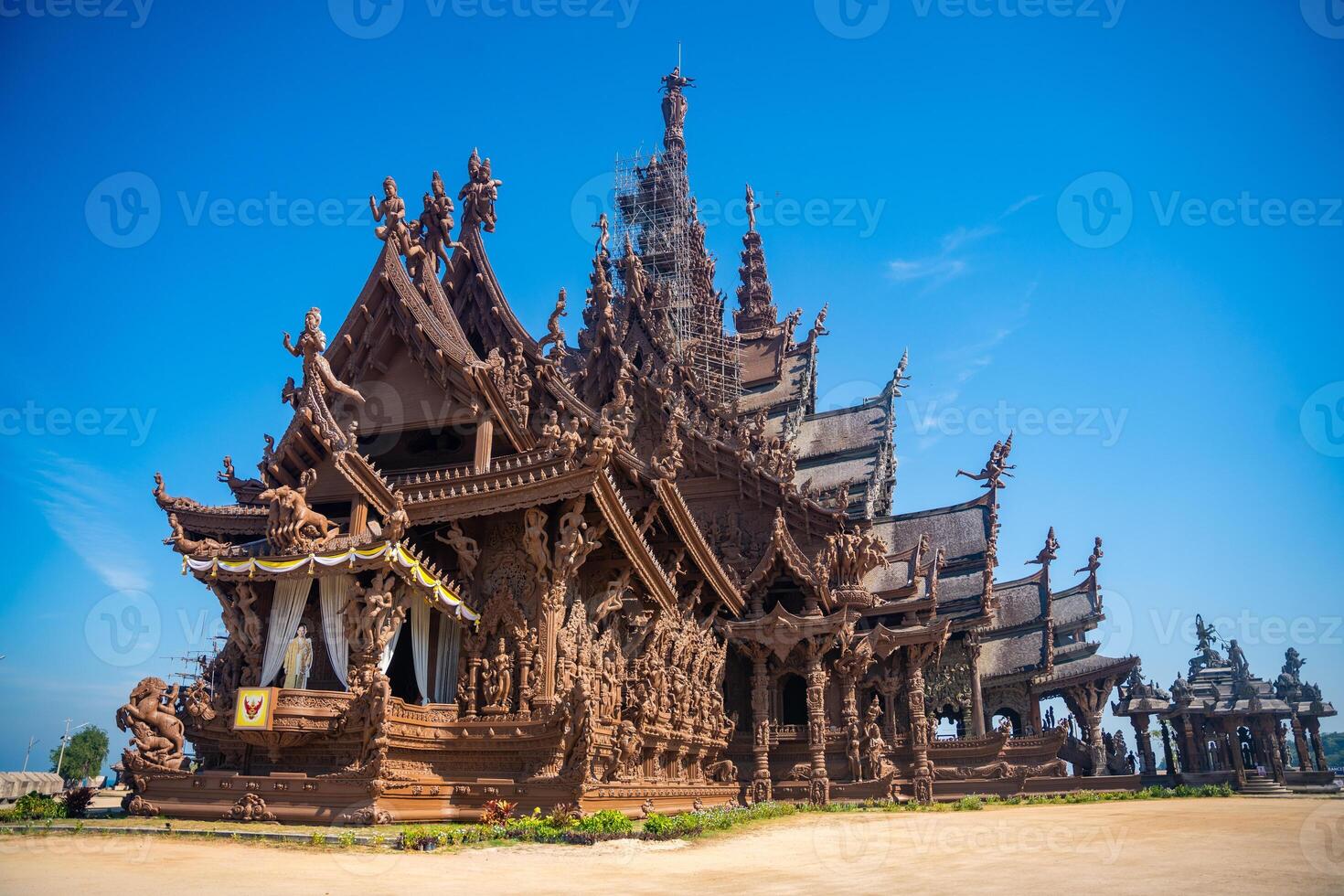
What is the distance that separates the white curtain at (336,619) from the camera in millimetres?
13828

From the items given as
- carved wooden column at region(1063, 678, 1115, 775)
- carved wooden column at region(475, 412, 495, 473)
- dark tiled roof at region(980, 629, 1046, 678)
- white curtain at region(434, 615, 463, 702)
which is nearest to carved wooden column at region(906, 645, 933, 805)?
dark tiled roof at region(980, 629, 1046, 678)

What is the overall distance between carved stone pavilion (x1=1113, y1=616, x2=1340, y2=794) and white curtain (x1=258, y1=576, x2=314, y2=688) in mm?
23020

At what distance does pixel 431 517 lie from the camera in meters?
15.6

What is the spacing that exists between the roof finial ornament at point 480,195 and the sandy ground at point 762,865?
14822mm

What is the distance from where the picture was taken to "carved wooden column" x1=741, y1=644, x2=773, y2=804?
22203mm

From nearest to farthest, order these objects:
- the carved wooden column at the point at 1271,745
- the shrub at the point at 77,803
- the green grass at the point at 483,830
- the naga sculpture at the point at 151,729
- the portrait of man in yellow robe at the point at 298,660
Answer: the green grass at the point at 483,830
the shrub at the point at 77,803
the naga sculpture at the point at 151,729
the portrait of man in yellow robe at the point at 298,660
the carved wooden column at the point at 1271,745

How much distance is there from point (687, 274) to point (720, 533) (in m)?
17.1

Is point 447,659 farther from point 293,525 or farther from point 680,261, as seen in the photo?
point 680,261

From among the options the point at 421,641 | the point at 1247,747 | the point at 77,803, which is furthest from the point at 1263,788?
the point at 77,803

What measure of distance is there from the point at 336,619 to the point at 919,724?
15.5 m

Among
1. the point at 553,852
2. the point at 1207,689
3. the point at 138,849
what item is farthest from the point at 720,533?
the point at 138,849

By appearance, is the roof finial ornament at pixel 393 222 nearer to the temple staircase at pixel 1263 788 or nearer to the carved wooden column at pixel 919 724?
the carved wooden column at pixel 919 724

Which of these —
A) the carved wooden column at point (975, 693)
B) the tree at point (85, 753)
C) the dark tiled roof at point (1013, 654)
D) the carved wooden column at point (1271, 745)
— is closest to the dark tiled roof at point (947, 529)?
the dark tiled roof at point (1013, 654)

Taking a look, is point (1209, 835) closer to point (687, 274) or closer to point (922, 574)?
point (922, 574)
